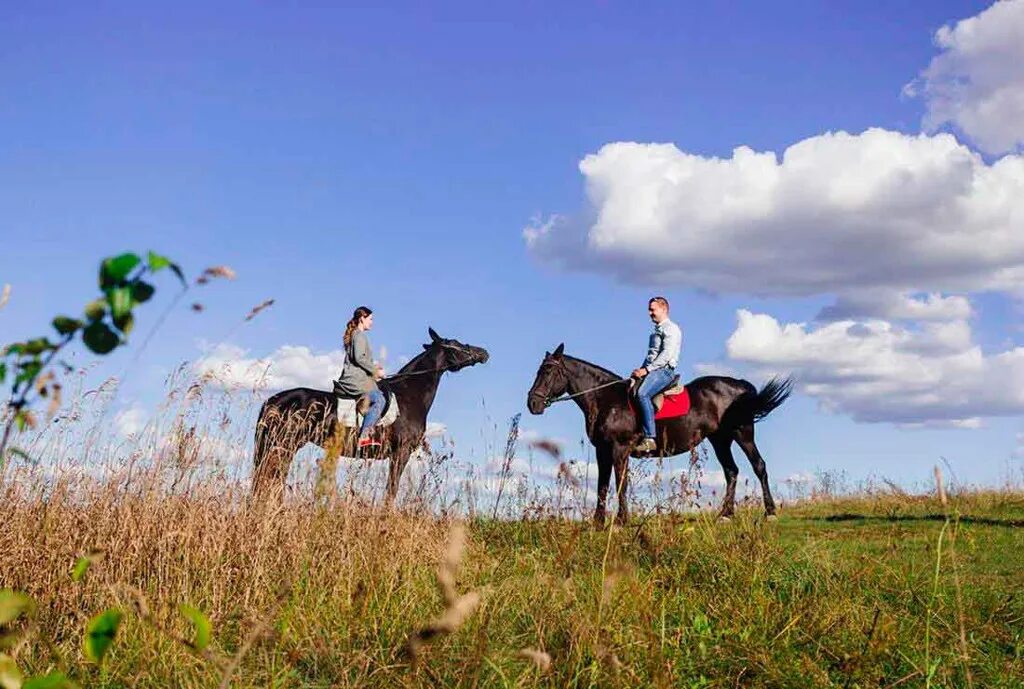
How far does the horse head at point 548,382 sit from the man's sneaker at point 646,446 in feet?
3.87

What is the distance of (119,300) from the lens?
1.19m

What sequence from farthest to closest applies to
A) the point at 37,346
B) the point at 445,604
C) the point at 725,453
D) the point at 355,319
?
1. the point at 725,453
2. the point at 355,319
3. the point at 445,604
4. the point at 37,346

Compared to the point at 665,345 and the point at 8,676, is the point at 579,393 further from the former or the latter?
the point at 8,676

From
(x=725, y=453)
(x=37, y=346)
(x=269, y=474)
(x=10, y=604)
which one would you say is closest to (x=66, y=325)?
(x=37, y=346)

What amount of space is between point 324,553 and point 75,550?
155 centimetres

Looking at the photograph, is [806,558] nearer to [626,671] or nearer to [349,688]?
[626,671]

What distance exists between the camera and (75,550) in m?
5.67

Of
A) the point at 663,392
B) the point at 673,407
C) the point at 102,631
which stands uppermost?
the point at 663,392

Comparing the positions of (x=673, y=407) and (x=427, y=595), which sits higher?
(x=673, y=407)

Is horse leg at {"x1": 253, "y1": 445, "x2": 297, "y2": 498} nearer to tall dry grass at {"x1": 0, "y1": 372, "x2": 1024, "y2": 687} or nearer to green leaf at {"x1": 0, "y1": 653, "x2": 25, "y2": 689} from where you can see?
tall dry grass at {"x1": 0, "y1": 372, "x2": 1024, "y2": 687}

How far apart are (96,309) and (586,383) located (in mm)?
10804

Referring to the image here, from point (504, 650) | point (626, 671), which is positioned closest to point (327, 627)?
point (504, 650)

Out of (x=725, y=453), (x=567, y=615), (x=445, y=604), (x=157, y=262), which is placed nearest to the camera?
(x=157, y=262)

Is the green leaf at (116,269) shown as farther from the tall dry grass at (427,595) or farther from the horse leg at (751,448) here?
the horse leg at (751,448)
